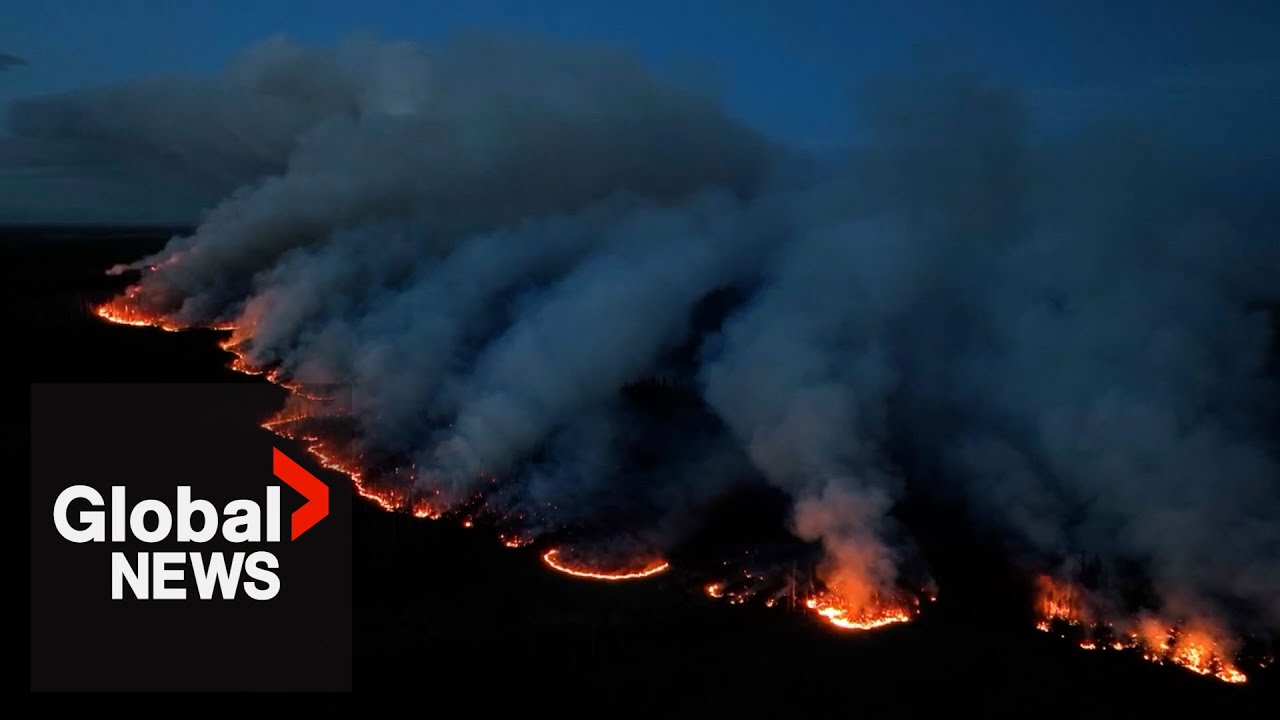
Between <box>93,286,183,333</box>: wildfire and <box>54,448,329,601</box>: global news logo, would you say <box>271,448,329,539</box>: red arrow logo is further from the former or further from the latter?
<box>93,286,183,333</box>: wildfire

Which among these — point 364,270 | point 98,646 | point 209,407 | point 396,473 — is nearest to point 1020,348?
point 396,473

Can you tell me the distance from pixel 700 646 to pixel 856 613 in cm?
289

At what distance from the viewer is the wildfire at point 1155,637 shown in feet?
→ 47.3

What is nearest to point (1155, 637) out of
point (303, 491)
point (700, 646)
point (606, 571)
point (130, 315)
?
point (700, 646)

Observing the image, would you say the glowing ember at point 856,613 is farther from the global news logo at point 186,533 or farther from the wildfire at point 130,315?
the wildfire at point 130,315

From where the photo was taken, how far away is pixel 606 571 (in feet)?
56.1

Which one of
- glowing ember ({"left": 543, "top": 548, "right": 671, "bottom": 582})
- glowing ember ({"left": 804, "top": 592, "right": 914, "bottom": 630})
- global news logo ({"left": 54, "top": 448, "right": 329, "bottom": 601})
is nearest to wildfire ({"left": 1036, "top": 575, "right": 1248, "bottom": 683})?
glowing ember ({"left": 804, "top": 592, "right": 914, "bottom": 630})

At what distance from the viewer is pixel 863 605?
51.8ft

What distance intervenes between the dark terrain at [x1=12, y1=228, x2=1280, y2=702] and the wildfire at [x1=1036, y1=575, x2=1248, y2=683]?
A: 0.96 feet

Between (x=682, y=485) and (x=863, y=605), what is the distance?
19.3 ft

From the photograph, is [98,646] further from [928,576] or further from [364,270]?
[364,270]

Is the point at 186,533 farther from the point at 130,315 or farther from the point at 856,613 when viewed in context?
the point at 130,315

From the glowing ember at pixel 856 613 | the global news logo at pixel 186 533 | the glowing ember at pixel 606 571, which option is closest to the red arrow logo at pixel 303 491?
the global news logo at pixel 186 533

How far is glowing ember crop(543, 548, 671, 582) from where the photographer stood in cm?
1694
